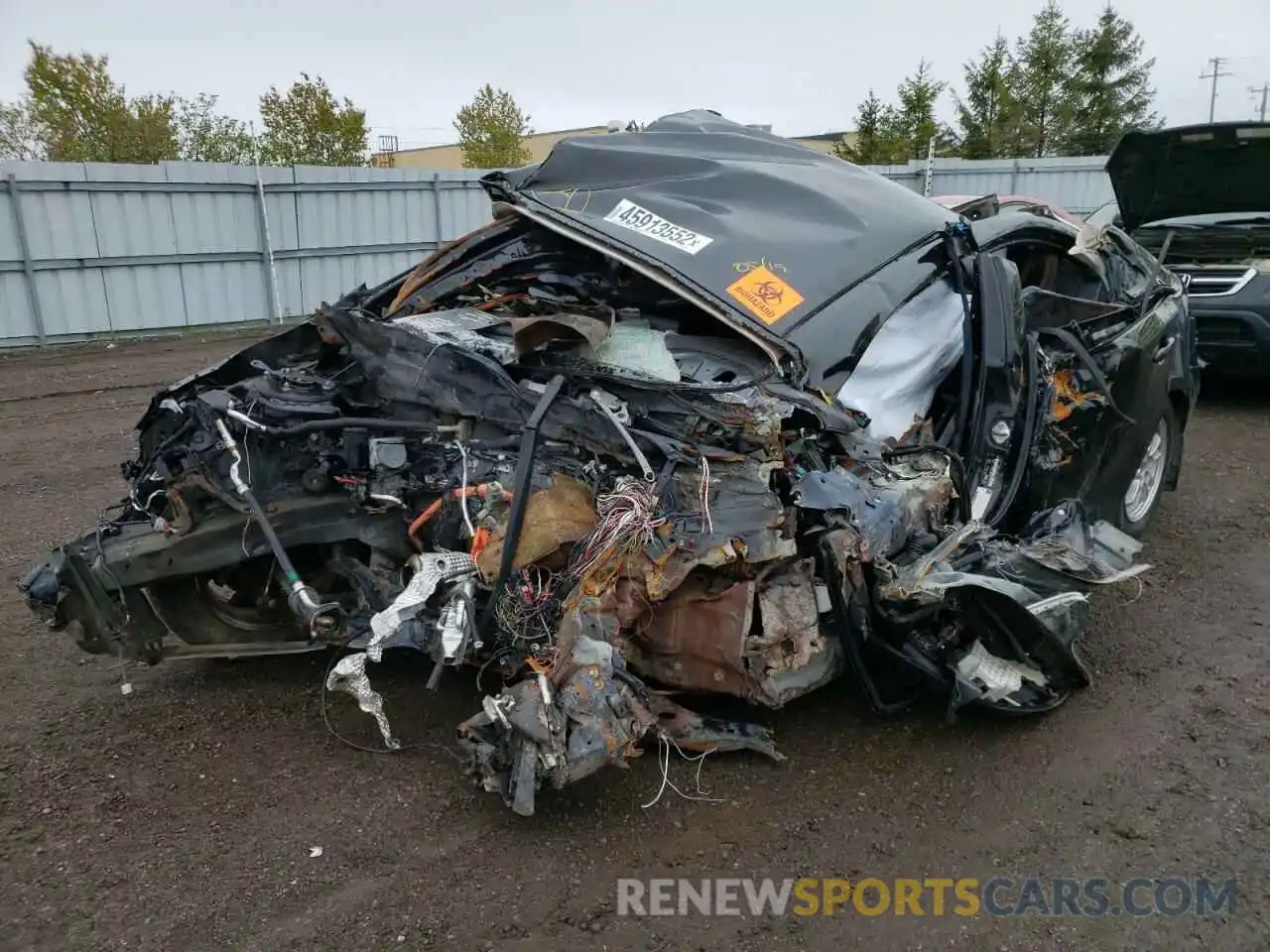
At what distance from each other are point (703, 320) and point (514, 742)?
1773 mm

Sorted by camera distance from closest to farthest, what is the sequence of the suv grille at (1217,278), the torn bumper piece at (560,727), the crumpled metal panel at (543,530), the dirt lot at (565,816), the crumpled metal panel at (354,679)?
the dirt lot at (565,816) < the torn bumper piece at (560,727) < the crumpled metal panel at (354,679) < the crumpled metal panel at (543,530) < the suv grille at (1217,278)

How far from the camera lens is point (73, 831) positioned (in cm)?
278

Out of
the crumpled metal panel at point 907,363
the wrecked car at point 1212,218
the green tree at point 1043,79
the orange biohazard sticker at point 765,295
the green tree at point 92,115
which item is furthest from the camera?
the green tree at point 1043,79

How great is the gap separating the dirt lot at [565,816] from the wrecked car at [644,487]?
0.20m

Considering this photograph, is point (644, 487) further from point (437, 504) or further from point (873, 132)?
point (873, 132)

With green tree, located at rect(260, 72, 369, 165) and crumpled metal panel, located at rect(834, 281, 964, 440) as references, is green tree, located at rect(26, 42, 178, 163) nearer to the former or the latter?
green tree, located at rect(260, 72, 369, 165)

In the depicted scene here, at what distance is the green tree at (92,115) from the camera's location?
71.6 ft

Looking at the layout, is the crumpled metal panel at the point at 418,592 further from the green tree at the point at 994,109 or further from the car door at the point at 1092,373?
the green tree at the point at 994,109

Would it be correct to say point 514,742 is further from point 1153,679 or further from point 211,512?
point 1153,679

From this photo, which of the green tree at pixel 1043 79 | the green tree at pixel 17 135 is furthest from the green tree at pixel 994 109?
the green tree at pixel 17 135

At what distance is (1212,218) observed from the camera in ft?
26.7

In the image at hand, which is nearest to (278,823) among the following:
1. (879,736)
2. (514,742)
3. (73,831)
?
(73,831)

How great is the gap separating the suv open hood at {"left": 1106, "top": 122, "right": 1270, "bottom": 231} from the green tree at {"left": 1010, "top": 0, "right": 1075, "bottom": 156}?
27286 millimetres

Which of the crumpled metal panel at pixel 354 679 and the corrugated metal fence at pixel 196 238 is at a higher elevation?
the corrugated metal fence at pixel 196 238
